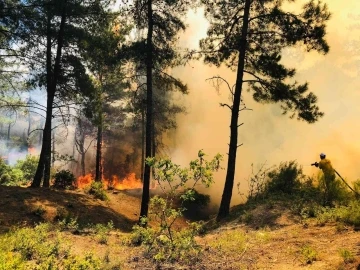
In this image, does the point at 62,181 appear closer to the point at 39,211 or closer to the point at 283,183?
the point at 39,211

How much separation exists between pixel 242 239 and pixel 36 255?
15.0 ft

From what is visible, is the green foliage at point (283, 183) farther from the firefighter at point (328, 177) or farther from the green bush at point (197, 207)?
the green bush at point (197, 207)

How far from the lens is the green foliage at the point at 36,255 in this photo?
5067 millimetres

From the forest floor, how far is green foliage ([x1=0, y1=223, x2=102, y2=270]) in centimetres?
54

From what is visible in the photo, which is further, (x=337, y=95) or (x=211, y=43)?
(x=337, y=95)

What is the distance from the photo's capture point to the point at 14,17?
40.0 feet

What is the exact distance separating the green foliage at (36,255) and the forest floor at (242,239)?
1.76 ft

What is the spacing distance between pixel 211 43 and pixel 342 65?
2324cm

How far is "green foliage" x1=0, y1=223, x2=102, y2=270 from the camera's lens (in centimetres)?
507

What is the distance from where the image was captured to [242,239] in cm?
754

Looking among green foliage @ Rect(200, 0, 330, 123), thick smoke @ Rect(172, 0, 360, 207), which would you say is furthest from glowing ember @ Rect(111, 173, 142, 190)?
green foliage @ Rect(200, 0, 330, 123)

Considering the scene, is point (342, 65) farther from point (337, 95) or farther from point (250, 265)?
point (250, 265)

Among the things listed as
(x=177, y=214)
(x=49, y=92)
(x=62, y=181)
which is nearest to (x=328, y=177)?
(x=177, y=214)

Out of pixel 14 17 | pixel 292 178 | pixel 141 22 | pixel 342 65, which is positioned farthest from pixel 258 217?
pixel 342 65
